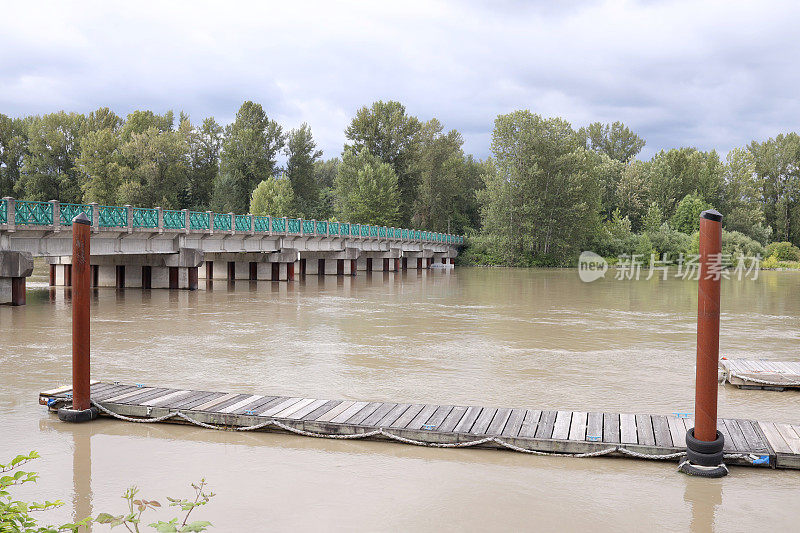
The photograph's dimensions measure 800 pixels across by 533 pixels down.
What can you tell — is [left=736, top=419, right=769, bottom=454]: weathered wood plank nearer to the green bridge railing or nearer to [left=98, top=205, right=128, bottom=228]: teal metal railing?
the green bridge railing

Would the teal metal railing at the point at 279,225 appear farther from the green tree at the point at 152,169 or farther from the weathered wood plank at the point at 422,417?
the green tree at the point at 152,169

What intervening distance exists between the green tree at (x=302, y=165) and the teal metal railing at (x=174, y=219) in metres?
65.6

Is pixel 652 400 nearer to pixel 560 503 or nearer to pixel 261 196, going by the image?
pixel 560 503

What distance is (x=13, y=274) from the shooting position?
25.1 metres

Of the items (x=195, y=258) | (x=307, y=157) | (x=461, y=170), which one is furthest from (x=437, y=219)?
(x=195, y=258)

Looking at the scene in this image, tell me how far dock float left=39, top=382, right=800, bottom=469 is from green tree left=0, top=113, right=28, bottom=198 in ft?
305

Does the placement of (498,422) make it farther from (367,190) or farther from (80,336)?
(367,190)

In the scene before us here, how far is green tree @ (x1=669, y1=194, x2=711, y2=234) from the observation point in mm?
86875

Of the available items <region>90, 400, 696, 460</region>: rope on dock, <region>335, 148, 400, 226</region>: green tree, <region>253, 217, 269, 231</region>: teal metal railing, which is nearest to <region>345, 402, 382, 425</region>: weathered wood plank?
<region>90, 400, 696, 460</region>: rope on dock

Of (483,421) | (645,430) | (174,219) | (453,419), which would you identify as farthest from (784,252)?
(453,419)

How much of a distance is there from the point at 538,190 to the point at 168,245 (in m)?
51.8

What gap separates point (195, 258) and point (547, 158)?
5164 centimetres

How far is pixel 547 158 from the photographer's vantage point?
78188mm

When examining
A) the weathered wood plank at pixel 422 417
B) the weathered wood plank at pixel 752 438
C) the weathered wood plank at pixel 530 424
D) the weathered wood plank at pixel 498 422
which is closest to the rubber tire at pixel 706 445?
the weathered wood plank at pixel 752 438
